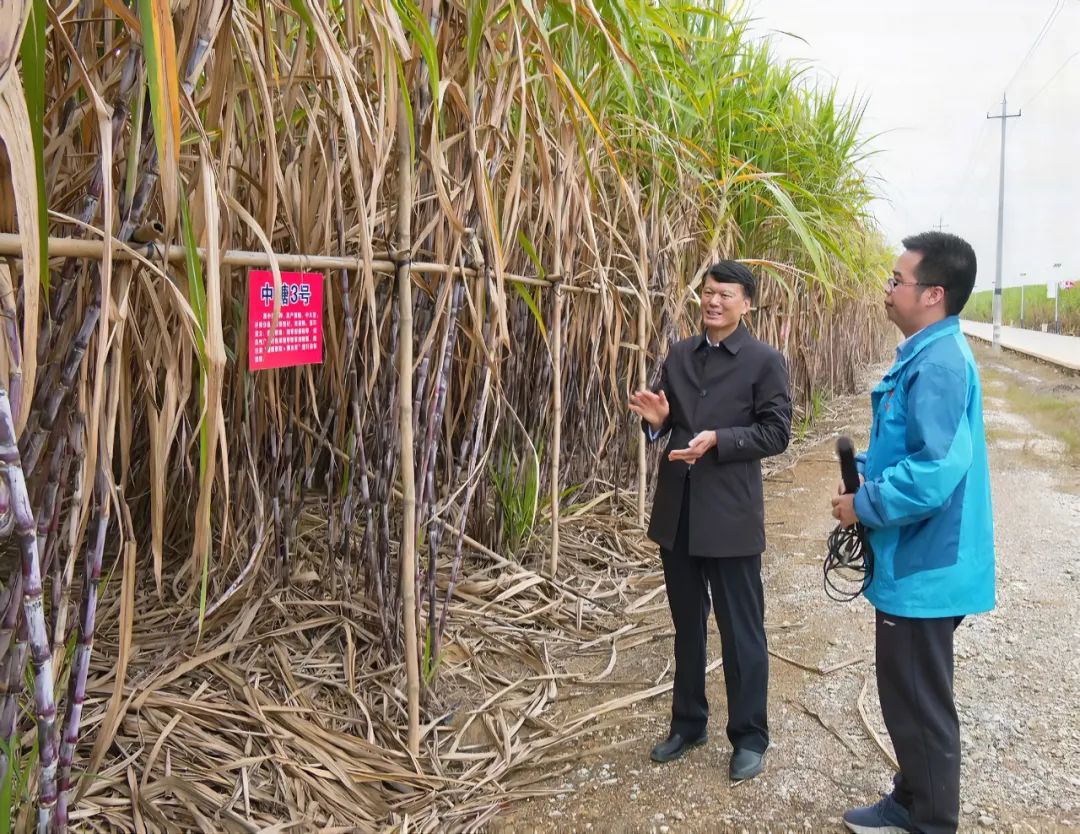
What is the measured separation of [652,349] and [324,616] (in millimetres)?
1702

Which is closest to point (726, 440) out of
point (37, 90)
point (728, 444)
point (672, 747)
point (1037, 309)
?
point (728, 444)

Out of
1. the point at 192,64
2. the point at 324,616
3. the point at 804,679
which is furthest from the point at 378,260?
the point at 804,679

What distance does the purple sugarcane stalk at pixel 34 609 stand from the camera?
683 mm

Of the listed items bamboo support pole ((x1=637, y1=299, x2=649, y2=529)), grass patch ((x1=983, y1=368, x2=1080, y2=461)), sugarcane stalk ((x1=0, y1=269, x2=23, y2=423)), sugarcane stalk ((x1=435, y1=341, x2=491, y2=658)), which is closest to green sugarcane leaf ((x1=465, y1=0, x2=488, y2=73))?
sugarcane stalk ((x1=435, y1=341, x2=491, y2=658))

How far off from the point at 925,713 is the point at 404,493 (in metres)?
0.93

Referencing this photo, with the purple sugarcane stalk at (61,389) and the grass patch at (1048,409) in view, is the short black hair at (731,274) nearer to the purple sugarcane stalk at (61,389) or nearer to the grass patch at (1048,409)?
Result: the purple sugarcane stalk at (61,389)

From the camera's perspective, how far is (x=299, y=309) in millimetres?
1228

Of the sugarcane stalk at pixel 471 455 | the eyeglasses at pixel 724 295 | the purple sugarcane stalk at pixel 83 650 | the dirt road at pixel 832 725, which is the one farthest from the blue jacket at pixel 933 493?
the purple sugarcane stalk at pixel 83 650

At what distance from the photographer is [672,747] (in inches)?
63.7

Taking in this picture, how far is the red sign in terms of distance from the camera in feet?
3.73

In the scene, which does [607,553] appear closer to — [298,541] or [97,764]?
[298,541]

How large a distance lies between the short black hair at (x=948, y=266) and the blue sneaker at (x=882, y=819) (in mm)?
861

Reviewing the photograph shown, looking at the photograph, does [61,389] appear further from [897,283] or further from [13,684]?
[897,283]

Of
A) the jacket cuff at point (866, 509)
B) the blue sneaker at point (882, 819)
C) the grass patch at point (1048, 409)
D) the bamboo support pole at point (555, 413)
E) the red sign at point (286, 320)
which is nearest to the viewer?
the red sign at point (286, 320)
